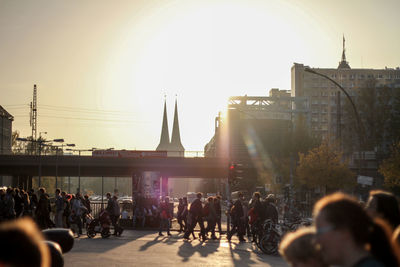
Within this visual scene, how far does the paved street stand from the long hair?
1338 cm

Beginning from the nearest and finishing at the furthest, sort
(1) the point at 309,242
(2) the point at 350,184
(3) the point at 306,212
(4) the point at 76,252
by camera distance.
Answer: (1) the point at 309,242
(4) the point at 76,252
(3) the point at 306,212
(2) the point at 350,184

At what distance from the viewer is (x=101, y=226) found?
87.1 ft

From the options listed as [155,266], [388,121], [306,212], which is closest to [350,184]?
[306,212]

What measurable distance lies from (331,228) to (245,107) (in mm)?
128465

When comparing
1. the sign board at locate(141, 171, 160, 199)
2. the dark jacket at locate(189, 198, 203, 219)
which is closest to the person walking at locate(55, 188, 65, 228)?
the dark jacket at locate(189, 198, 203, 219)

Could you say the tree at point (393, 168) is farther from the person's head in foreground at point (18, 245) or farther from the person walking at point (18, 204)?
the person's head in foreground at point (18, 245)

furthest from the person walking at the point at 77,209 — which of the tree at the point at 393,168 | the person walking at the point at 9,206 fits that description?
the tree at the point at 393,168

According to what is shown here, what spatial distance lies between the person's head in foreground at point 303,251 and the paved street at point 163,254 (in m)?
13.1

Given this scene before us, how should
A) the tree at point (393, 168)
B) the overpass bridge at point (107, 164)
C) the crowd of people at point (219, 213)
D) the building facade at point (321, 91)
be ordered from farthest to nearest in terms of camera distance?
the building facade at point (321, 91), the overpass bridge at point (107, 164), the tree at point (393, 168), the crowd of people at point (219, 213)

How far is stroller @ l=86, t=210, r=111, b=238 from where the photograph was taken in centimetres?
2639

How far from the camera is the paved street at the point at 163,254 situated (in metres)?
17.1

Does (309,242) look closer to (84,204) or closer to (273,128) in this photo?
(84,204)

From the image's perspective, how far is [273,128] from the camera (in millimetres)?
122750

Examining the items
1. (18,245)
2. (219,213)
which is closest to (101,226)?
(219,213)
